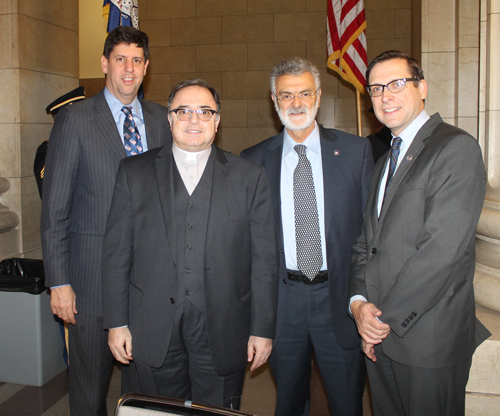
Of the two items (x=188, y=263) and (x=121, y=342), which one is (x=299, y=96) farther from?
(x=121, y=342)

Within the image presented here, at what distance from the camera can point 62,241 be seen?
7.53 ft

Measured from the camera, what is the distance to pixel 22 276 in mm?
3479

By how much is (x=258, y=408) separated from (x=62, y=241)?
1.88m

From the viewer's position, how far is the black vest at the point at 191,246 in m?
1.93

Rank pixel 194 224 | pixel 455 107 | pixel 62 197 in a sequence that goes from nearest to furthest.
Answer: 1. pixel 194 224
2. pixel 62 197
3. pixel 455 107

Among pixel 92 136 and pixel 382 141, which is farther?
pixel 382 141

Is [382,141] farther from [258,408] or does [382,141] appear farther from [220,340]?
[220,340]

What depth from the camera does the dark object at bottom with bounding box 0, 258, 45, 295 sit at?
3.37m

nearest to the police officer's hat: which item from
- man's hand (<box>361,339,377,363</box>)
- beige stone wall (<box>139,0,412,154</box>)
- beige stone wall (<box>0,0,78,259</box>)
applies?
beige stone wall (<box>0,0,78,259</box>)

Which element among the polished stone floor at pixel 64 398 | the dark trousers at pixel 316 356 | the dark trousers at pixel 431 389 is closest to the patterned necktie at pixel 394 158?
the dark trousers at pixel 316 356

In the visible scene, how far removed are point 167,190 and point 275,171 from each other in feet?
2.32

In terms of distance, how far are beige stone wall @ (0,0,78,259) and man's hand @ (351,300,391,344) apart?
3.36 meters

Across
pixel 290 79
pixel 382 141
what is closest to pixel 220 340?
pixel 290 79

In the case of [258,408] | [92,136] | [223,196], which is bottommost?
[258,408]
